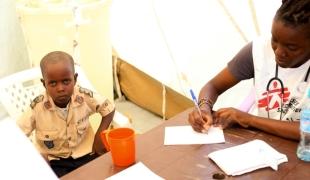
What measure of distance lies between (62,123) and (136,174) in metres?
0.72

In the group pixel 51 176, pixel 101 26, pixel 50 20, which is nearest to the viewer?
pixel 51 176

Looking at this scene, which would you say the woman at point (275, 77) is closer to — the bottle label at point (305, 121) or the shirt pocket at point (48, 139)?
the bottle label at point (305, 121)

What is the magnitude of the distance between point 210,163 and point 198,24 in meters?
1.37

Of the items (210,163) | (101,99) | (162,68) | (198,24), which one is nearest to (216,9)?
(198,24)

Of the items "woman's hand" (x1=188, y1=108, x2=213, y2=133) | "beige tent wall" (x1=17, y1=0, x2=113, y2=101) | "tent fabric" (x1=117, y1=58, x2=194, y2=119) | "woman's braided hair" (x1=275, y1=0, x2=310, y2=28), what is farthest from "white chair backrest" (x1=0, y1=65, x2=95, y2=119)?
"woman's braided hair" (x1=275, y1=0, x2=310, y2=28)

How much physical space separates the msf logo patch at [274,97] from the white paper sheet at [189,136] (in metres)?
0.25

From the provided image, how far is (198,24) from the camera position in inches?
99.6

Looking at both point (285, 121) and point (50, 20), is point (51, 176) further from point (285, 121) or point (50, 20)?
point (50, 20)

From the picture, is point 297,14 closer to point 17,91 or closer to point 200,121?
point 200,121

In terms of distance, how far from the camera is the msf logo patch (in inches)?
62.1

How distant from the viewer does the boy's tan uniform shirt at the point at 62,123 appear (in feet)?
6.08

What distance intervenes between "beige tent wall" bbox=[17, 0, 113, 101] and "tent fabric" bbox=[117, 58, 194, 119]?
51 centimetres

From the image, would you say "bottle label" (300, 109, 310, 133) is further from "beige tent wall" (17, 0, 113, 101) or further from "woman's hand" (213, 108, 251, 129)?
"beige tent wall" (17, 0, 113, 101)

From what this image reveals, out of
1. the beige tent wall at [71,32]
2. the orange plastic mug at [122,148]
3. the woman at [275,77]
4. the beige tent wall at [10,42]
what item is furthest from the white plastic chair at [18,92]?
the beige tent wall at [10,42]
